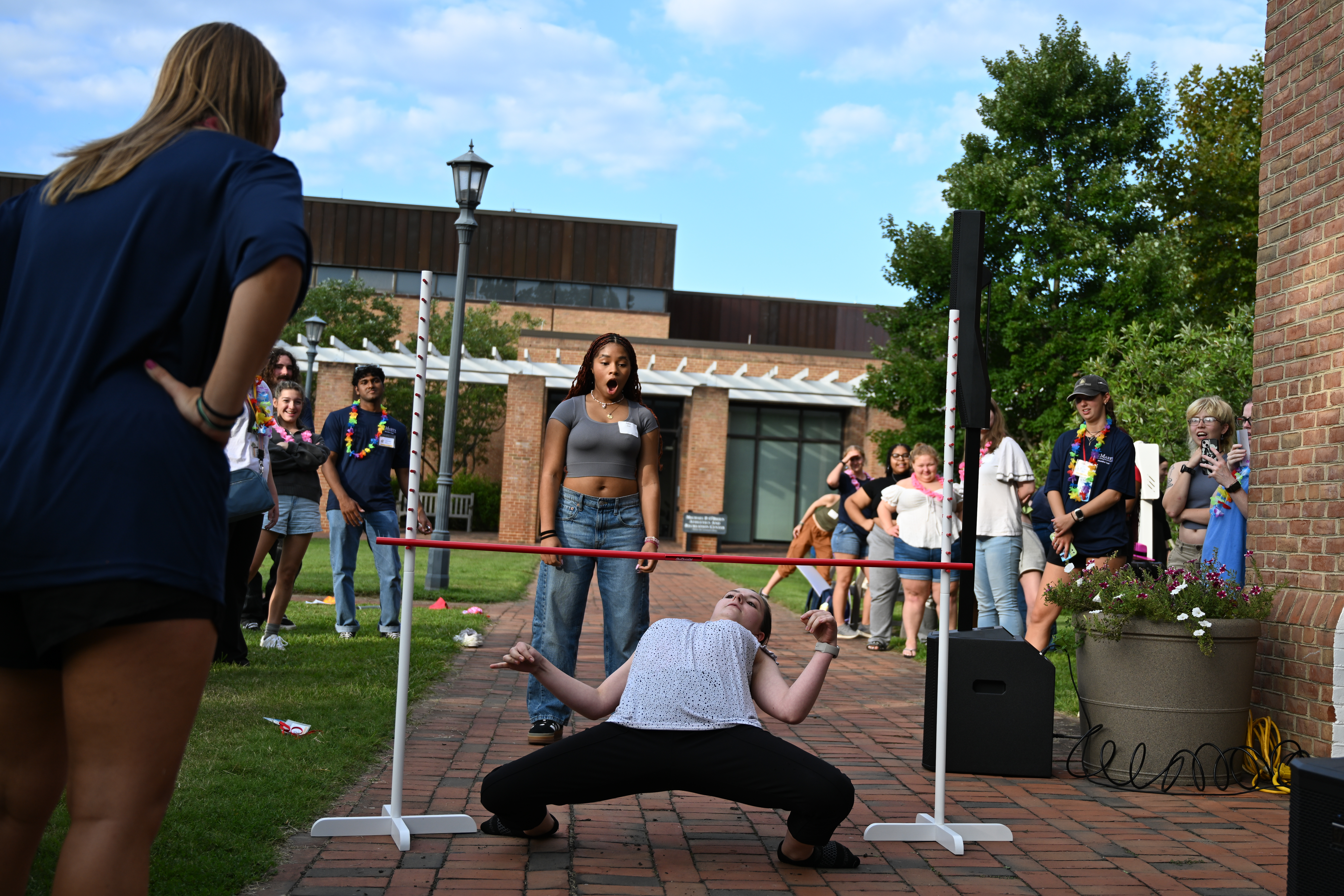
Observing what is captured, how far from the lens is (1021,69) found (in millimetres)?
24391

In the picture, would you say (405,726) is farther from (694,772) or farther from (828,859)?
(828,859)

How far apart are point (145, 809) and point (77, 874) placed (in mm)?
128

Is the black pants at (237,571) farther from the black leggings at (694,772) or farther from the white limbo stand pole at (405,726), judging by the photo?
the black leggings at (694,772)

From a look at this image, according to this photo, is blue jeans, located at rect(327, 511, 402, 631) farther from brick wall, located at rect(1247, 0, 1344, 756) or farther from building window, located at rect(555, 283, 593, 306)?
building window, located at rect(555, 283, 593, 306)

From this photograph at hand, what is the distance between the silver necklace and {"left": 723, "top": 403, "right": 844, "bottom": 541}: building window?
86.7 ft

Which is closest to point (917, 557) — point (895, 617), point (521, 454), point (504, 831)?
point (895, 617)

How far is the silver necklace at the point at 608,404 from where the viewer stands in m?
5.58

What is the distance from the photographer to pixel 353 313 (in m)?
39.2

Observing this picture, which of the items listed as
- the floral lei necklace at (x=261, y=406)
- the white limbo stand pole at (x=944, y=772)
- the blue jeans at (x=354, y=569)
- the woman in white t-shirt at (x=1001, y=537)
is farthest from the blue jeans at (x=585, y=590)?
the woman in white t-shirt at (x=1001, y=537)

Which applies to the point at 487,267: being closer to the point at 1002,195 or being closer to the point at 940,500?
the point at 1002,195

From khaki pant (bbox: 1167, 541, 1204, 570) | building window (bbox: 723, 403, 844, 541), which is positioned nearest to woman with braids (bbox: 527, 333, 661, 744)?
khaki pant (bbox: 1167, 541, 1204, 570)

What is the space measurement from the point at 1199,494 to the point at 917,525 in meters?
2.21

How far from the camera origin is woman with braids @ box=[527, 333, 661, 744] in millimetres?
5402

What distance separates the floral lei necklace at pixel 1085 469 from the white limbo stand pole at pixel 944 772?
317 cm
